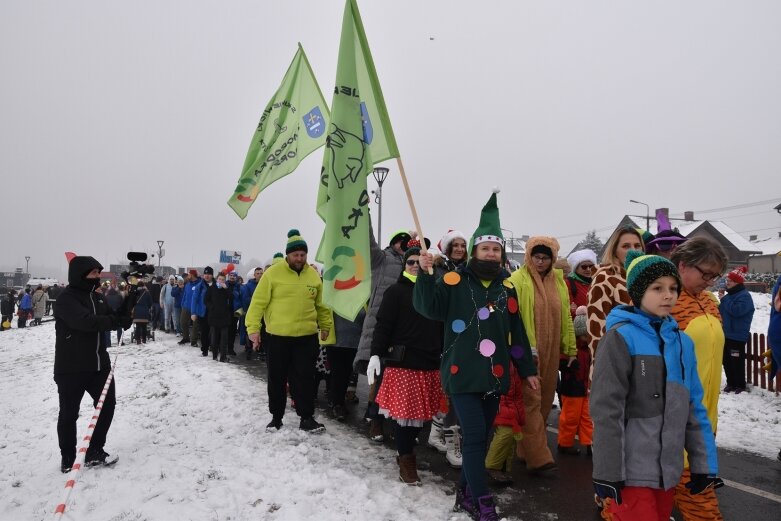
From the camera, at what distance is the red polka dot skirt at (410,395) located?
171 inches

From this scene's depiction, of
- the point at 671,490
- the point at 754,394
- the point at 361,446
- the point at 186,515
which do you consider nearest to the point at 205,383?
the point at 361,446

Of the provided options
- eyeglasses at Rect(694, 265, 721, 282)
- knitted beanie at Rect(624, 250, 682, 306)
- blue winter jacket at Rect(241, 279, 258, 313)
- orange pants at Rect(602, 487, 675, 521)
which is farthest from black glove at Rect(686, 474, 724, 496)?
blue winter jacket at Rect(241, 279, 258, 313)

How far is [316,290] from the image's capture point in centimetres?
607

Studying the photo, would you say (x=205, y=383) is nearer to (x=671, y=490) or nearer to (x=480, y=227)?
(x=480, y=227)

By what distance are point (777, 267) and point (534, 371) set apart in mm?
58871

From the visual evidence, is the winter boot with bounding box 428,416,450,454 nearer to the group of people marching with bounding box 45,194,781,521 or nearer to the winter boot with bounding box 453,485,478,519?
the group of people marching with bounding box 45,194,781,521

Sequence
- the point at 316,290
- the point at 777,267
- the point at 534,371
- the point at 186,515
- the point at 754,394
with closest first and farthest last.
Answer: the point at 186,515 → the point at 534,371 → the point at 316,290 → the point at 754,394 → the point at 777,267

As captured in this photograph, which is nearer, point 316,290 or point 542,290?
point 542,290

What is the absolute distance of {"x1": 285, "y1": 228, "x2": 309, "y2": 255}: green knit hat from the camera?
5980mm

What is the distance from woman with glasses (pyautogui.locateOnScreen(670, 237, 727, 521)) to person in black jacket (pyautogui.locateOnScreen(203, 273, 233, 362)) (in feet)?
32.4

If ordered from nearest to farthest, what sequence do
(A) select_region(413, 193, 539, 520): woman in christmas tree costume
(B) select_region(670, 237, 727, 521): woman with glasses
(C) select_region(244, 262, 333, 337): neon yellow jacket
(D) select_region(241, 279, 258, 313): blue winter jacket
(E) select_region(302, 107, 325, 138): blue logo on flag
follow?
1. (B) select_region(670, 237, 727, 521): woman with glasses
2. (A) select_region(413, 193, 539, 520): woman in christmas tree costume
3. (C) select_region(244, 262, 333, 337): neon yellow jacket
4. (E) select_region(302, 107, 325, 138): blue logo on flag
5. (D) select_region(241, 279, 258, 313): blue winter jacket

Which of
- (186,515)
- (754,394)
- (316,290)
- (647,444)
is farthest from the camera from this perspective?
(754,394)

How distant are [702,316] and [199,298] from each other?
40.1 ft

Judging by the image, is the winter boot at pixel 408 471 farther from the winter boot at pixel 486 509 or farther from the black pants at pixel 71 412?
the black pants at pixel 71 412
